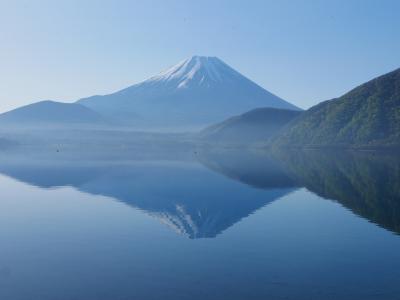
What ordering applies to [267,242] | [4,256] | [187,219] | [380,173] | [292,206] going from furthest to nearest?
[380,173], [292,206], [187,219], [267,242], [4,256]

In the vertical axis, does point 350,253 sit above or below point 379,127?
below

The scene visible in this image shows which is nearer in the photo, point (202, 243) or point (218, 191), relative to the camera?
point (202, 243)

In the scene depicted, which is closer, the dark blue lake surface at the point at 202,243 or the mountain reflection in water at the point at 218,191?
the dark blue lake surface at the point at 202,243

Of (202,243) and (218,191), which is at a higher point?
(218,191)

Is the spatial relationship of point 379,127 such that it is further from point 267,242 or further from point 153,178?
point 267,242

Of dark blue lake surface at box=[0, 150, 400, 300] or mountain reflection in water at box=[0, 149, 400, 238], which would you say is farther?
mountain reflection in water at box=[0, 149, 400, 238]

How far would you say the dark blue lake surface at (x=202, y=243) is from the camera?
76.2ft

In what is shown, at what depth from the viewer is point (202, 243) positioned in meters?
32.4

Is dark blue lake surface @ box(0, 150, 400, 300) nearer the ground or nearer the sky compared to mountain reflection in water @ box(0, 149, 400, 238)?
Result: nearer the ground

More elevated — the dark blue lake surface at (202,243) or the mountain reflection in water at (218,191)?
the mountain reflection in water at (218,191)

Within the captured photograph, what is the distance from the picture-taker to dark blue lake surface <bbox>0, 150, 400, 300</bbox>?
23.2 m

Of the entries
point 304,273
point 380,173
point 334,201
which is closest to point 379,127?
point 380,173

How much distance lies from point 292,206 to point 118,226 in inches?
779

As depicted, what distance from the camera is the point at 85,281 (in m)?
24.2
